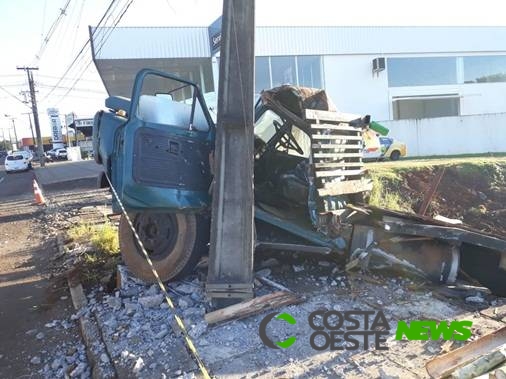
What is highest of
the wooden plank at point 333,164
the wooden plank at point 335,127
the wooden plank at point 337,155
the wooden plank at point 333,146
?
A: the wooden plank at point 335,127

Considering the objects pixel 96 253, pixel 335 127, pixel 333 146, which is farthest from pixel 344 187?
pixel 96 253

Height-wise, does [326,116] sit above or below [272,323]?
above

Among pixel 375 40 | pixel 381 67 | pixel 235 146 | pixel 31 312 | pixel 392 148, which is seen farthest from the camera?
pixel 375 40

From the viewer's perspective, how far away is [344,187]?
18.9 ft

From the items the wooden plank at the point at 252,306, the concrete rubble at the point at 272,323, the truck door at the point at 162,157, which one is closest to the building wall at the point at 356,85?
the truck door at the point at 162,157

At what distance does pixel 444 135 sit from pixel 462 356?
21626mm

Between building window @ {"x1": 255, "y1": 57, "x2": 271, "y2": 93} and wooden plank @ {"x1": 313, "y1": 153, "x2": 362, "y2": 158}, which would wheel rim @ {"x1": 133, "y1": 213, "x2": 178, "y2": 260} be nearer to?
wooden plank @ {"x1": 313, "y1": 153, "x2": 362, "y2": 158}

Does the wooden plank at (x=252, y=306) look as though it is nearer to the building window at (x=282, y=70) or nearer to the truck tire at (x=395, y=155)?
the truck tire at (x=395, y=155)

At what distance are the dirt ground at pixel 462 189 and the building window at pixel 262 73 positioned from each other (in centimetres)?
1119

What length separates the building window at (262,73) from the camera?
919 inches

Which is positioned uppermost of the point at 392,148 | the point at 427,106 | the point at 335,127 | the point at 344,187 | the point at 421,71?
the point at 421,71

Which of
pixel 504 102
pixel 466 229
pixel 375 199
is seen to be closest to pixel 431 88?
pixel 504 102

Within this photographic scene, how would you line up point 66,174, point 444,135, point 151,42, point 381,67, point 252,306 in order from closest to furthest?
point 252,306
point 151,42
point 444,135
point 381,67
point 66,174

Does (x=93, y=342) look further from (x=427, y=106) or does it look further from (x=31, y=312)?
(x=427, y=106)
